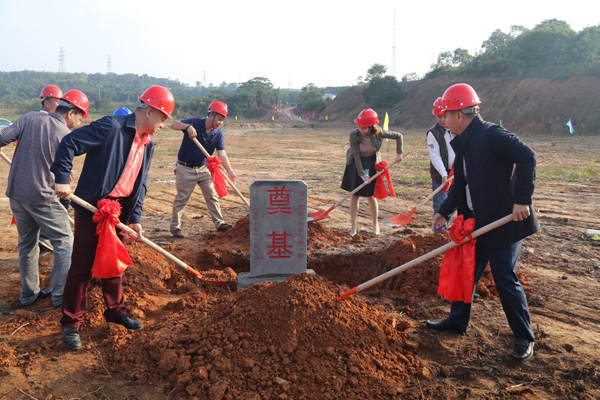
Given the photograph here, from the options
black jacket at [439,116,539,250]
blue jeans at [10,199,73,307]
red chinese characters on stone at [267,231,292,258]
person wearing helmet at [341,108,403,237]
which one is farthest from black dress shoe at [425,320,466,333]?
blue jeans at [10,199,73,307]

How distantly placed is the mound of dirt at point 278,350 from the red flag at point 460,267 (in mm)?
508

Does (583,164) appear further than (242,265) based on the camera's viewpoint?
Yes

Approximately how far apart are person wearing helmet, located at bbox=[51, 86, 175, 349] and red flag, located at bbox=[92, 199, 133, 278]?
0.11 m

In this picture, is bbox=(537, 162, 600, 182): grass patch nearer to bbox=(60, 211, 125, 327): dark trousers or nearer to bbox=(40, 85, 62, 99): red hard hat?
bbox=(40, 85, 62, 99): red hard hat

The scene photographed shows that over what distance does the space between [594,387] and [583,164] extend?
1322 cm

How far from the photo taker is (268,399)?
279cm

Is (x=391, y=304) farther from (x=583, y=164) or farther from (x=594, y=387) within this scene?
(x=583, y=164)

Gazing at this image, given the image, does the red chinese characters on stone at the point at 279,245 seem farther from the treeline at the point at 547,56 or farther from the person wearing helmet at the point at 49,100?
the treeline at the point at 547,56

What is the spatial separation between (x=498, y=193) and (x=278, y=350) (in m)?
1.92

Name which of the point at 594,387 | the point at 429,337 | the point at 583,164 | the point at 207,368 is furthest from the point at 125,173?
the point at 583,164

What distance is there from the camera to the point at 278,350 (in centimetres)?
312

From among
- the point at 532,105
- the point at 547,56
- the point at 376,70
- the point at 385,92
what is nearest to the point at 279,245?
the point at 532,105

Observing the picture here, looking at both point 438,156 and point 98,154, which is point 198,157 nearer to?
point 98,154

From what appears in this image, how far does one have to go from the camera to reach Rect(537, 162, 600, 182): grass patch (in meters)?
Result: 11.4
